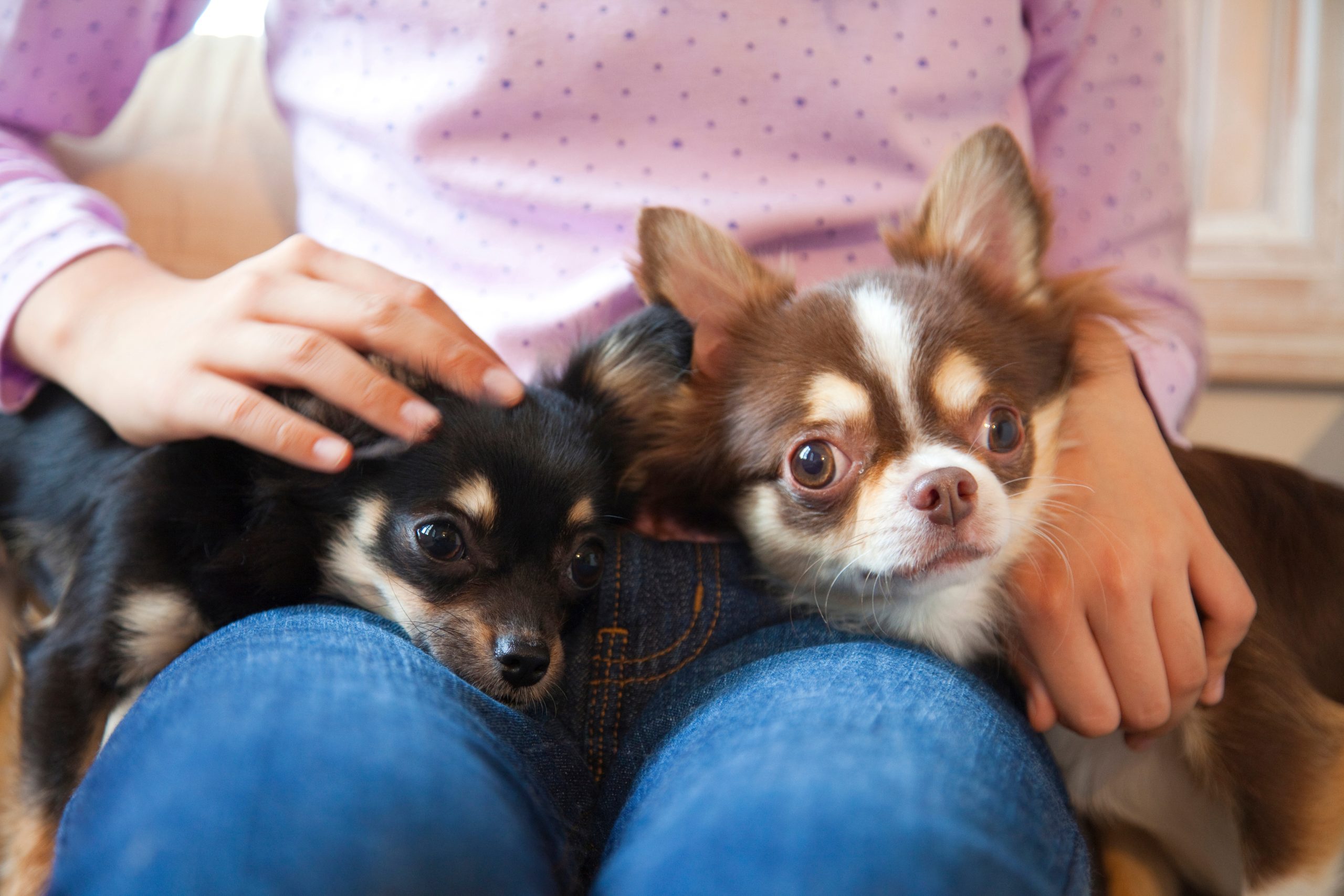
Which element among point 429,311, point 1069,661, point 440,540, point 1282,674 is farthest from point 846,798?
point 1282,674

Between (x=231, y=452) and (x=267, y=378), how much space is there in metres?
0.21

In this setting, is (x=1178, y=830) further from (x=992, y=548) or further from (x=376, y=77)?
(x=376, y=77)

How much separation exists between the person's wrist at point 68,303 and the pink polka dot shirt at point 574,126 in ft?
0.16

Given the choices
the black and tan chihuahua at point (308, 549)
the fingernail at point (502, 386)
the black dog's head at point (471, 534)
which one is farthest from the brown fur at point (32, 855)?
the fingernail at point (502, 386)

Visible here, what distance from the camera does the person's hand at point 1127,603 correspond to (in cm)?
122

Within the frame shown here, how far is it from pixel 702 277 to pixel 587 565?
47cm

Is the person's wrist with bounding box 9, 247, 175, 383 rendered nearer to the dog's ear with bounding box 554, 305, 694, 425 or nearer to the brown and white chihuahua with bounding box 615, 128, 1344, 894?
the dog's ear with bounding box 554, 305, 694, 425

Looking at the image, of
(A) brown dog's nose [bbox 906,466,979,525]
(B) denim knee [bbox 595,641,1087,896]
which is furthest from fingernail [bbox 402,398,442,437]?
(A) brown dog's nose [bbox 906,466,979,525]

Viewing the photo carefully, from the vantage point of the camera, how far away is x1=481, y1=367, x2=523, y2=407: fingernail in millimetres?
1267

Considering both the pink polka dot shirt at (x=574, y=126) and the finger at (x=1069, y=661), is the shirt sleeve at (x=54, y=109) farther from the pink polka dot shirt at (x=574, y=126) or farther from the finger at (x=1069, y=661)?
the finger at (x=1069, y=661)

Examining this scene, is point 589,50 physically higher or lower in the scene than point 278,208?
higher

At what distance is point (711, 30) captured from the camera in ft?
4.71

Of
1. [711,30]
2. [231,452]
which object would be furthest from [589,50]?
[231,452]

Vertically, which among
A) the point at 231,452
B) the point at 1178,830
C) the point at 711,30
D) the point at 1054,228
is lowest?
the point at 1178,830
